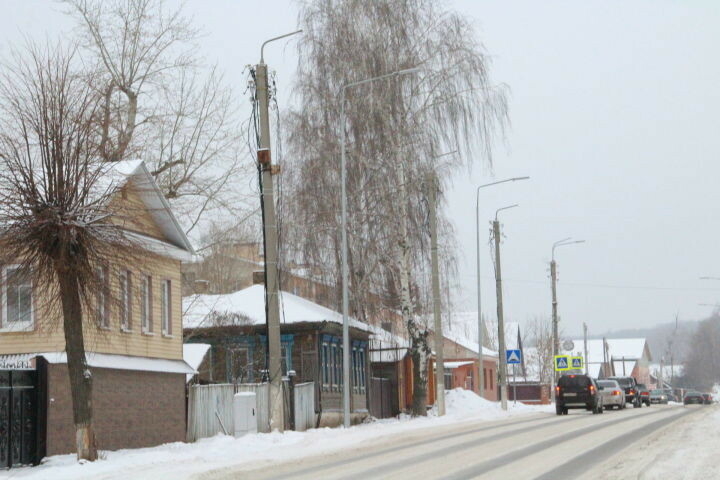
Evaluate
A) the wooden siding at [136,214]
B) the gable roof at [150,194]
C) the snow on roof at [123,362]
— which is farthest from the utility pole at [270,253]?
the snow on roof at [123,362]

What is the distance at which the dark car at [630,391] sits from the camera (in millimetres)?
59125

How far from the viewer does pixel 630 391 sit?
2345 inches

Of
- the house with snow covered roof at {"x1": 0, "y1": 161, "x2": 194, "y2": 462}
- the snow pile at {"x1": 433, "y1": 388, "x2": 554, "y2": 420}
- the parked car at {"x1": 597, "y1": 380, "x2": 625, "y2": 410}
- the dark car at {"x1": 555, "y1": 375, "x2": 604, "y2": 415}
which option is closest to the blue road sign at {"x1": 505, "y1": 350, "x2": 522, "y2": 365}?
the snow pile at {"x1": 433, "y1": 388, "x2": 554, "y2": 420}

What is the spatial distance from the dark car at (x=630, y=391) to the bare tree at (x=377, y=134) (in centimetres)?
2255

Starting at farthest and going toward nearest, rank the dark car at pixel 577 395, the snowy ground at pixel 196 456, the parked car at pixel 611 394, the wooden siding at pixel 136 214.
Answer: the parked car at pixel 611 394, the dark car at pixel 577 395, the wooden siding at pixel 136 214, the snowy ground at pixel 196 456

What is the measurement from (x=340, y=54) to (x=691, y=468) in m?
26.2

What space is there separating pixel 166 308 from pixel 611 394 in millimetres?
28549

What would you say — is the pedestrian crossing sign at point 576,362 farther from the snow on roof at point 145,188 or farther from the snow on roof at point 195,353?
the snow on roof at point 145,188

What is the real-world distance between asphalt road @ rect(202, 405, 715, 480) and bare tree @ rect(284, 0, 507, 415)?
1144cm

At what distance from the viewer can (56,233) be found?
783 inches

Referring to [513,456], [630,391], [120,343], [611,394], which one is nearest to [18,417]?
[120,343]

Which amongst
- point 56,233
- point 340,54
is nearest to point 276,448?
point 56,233

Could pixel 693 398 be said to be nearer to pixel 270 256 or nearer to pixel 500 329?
pixel 500 329

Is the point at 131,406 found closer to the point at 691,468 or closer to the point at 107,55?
the point at 691,468
